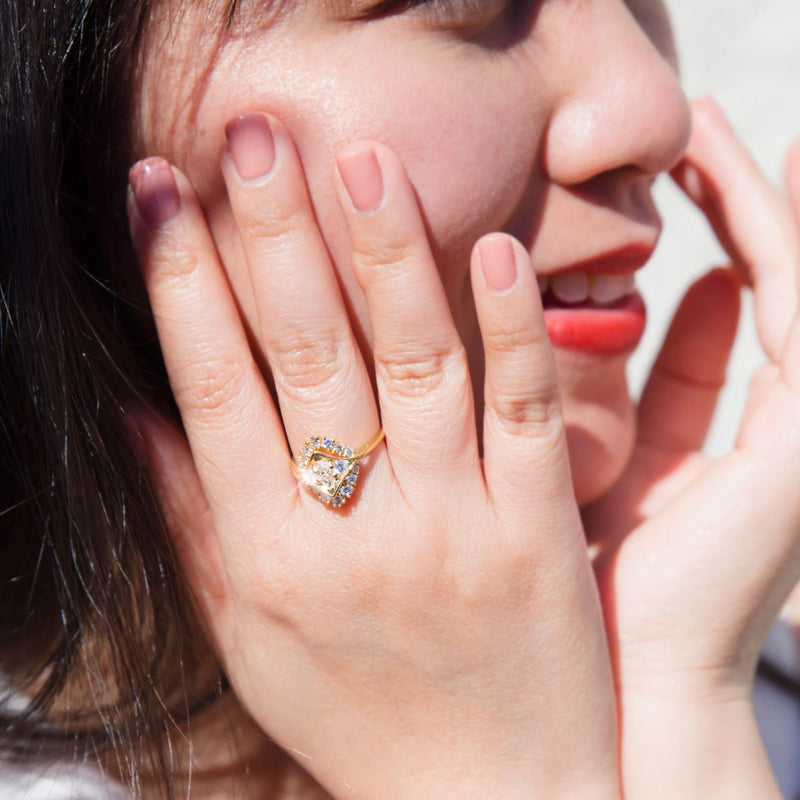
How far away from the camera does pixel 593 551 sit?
130 centimetres

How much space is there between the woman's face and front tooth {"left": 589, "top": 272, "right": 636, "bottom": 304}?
59mm

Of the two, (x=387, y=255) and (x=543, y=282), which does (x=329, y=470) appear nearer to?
(x=387, y=255)

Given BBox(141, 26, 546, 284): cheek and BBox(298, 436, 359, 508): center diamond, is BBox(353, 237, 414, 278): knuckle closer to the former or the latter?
BBox(141, 26, 546, 284): cheek

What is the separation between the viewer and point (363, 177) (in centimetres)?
84

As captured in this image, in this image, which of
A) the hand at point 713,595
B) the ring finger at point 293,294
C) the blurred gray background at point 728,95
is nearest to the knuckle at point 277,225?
the ring finger at point 293,294

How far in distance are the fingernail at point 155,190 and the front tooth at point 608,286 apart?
51 cm

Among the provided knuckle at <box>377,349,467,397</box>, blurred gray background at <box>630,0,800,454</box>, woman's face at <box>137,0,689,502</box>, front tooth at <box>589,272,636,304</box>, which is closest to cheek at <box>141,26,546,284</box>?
woman's face at <box>137,0,689,502</box>

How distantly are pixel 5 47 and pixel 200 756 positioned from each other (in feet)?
2.69

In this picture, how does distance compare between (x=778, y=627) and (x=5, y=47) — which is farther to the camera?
(x=778, y=627)

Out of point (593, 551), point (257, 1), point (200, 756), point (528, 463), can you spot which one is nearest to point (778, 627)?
point (593, 551)

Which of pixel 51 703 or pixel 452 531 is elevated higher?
pixel 452 531

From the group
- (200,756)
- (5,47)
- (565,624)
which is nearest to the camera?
(5,47)

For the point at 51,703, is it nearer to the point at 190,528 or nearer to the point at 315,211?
the point at 190,528

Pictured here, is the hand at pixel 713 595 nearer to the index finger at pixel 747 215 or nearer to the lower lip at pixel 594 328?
the index finger at pixel 747 215
